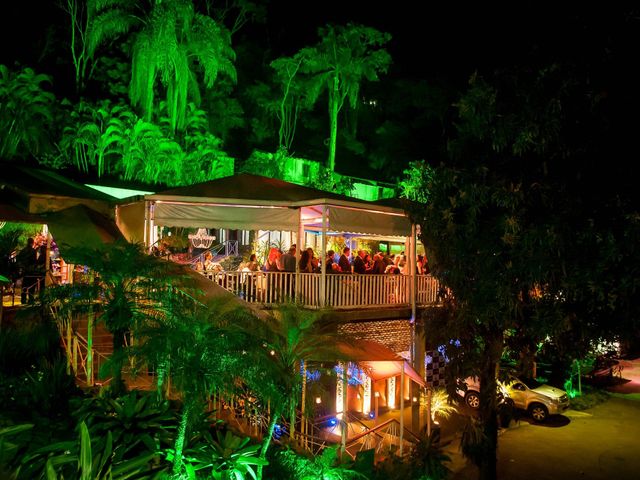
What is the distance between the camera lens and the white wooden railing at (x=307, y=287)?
11.6m

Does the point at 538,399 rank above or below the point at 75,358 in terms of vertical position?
below

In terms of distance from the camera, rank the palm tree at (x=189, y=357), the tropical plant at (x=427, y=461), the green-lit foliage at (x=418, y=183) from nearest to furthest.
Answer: the palm tree at (x=189, y=357), the tropical plant at (x=427, y=461), the green-lit foliage at (x=418, y=183)

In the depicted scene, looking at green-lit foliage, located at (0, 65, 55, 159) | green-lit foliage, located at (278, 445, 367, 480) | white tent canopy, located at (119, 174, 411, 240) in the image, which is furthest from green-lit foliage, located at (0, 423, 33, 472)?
green-lit foliage, located at (0, 65, 55, 159)

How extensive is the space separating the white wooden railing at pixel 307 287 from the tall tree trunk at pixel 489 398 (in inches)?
77.0

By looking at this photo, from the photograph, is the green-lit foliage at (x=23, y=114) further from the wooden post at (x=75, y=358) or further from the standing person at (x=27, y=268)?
the wooden post at (x=75, y=358)

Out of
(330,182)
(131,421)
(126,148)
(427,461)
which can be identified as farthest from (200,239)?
(131,421)

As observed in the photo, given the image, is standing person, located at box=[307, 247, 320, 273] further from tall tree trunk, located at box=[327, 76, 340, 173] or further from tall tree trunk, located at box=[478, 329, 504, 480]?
tall tree trunk, located at box=[327, 76, 340, 173]

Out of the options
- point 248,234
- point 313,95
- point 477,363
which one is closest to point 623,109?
point 477,363

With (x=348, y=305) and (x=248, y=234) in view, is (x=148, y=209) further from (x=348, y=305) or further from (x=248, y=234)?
(x=248, y=234)

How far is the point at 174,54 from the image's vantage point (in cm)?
1864

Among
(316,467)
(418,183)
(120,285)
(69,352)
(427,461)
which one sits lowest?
(427,461)

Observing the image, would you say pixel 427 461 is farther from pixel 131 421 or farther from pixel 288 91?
pixel 288 91

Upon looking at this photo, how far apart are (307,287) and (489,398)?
4442 millimetres

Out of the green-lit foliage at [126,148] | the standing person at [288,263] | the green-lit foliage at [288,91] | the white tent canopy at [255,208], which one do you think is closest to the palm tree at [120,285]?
the white tent canopy at [255,208]
